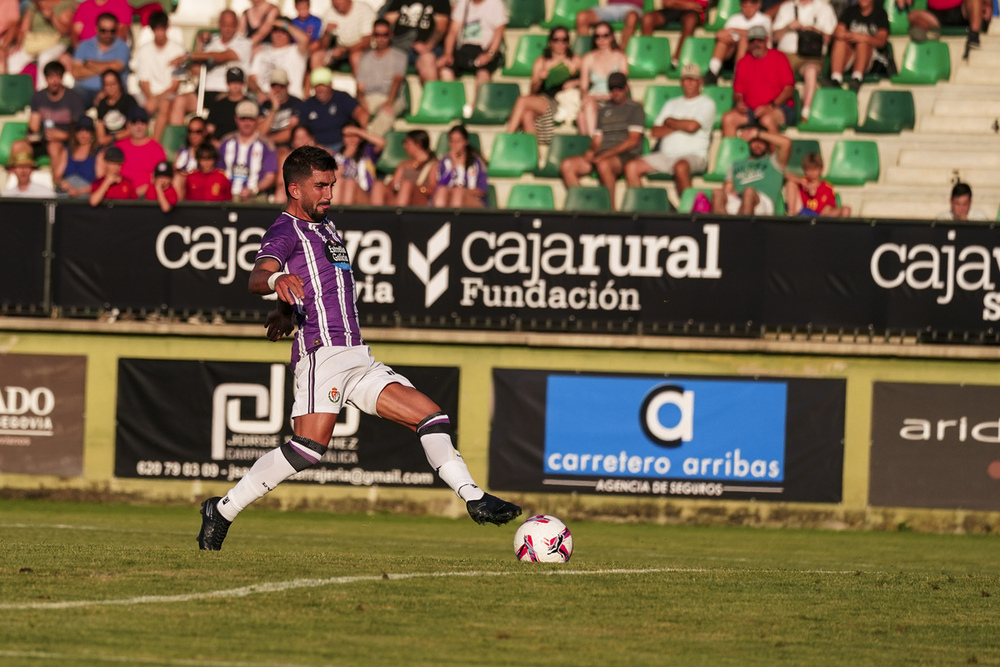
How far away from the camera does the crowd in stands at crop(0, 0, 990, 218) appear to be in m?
16.2

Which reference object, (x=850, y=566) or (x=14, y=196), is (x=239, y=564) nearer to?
(x=850, y=566)

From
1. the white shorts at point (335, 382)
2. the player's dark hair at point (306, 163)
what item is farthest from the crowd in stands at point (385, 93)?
the white shorts at point (335, 382)

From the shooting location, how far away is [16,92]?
1962cm

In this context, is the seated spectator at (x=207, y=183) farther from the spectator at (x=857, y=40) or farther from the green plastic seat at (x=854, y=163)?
the spectator at (x=857, y=40)

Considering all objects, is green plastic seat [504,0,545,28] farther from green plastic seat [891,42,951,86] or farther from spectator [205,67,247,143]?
green plastic seat [891,42,951,86]

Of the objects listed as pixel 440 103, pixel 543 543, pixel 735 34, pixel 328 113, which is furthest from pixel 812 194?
pixel 543 543

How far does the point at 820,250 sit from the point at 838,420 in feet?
5.77

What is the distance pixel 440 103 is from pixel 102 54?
15.7 ft

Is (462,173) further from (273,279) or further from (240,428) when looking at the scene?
(273,279)

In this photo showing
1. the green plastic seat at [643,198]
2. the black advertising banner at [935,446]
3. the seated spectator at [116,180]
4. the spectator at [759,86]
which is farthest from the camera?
the spectator at [759,86]

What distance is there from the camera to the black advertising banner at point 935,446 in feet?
47.2

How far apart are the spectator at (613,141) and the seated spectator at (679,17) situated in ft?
7.59

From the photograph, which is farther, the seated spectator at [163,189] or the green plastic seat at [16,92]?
Answer: the green plastic seat at [16,92]

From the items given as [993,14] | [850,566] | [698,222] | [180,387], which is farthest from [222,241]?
[993,14]
